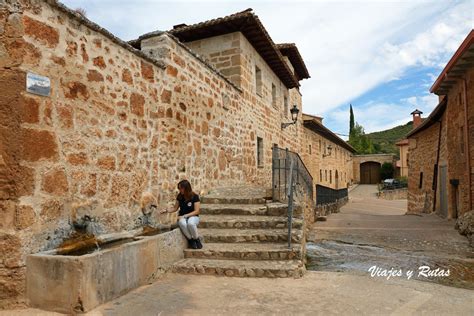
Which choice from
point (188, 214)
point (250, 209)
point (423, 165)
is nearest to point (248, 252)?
point (188, 214)

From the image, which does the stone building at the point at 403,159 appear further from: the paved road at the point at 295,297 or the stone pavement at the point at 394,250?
the paved road at the point at 295,297

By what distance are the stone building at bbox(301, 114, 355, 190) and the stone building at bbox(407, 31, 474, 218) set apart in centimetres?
541

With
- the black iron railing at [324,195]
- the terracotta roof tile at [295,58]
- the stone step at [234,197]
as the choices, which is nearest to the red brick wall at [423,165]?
the black iron railing at [324,195]

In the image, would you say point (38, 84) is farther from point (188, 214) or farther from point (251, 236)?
point (251, 236)

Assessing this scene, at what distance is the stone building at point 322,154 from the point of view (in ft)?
65.3

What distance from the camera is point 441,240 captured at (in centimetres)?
802

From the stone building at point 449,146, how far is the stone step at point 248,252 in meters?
6.59

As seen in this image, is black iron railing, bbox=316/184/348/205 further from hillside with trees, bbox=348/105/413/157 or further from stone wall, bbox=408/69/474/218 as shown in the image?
hillside with trees, bbox=348/105/413/157

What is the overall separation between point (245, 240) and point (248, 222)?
0.42 metres

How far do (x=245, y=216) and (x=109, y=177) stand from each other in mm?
2439

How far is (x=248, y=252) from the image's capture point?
467 cm

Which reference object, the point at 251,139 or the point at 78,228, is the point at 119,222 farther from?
the point at 251,139

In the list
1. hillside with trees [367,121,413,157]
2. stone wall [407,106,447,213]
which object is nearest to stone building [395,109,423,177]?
hillside with trees [367,121,413,157]

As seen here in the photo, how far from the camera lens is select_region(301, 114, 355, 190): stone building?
19.9 metres
